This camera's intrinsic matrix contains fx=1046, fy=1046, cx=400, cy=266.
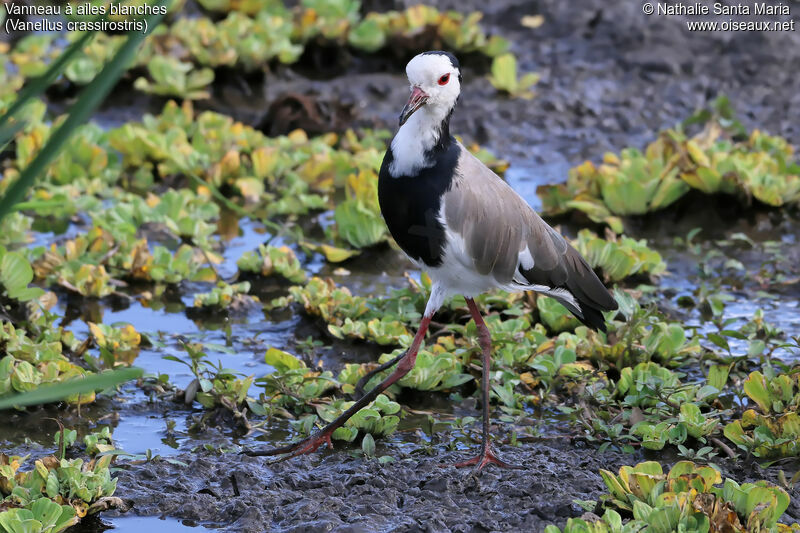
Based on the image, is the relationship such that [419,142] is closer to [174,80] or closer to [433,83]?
[433,83]

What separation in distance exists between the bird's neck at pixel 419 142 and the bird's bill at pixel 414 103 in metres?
0.06

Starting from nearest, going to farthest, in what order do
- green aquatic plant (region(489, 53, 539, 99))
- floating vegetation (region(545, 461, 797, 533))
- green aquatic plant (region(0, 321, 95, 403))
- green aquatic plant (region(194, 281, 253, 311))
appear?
1. floating vegetation (region(545, 461, 797, 533))
2. green aquatic plant (region(0, 321, 95, 403))
3. green aquatic plant (region(194, 281, 253, 311))
4. green aquatic plant (region(489, 53, 539, 99))

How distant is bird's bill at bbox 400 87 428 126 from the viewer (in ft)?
11.1

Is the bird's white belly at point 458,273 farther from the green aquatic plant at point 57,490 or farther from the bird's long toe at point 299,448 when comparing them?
the green aquatic plant at point 57,490

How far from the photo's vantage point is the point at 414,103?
3443mm

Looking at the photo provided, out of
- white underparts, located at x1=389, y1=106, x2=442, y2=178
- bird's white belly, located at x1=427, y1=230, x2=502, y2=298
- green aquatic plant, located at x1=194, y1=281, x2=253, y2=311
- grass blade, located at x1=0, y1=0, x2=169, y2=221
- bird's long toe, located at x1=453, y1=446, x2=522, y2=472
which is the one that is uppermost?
grass blade, located at x1=0, y1=0, x2=169, y2=221

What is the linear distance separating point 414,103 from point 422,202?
33 cm

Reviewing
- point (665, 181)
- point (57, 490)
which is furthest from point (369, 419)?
point (665, 181)

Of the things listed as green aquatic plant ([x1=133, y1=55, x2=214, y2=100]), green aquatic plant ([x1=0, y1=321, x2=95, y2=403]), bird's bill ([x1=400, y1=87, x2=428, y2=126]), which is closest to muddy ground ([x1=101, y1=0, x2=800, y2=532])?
green aquatic plant ([x1=133, y1=55, x2=214, y2=100])

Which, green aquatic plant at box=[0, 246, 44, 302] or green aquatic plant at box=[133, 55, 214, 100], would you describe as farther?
green aquatic plant at box=[133, 55, 214, 100]

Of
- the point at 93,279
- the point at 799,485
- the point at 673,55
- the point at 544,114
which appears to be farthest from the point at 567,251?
the point at 673,55

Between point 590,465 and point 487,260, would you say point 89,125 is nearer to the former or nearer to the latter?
point 487,260

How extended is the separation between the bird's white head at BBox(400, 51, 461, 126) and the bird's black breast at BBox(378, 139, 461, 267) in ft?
0.45

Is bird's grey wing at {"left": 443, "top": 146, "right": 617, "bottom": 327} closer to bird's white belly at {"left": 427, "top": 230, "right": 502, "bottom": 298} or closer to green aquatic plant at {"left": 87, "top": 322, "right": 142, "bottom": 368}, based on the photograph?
bird's white belly at {"left": 427, "top": 230, "right": 502, "bottom": 298}
